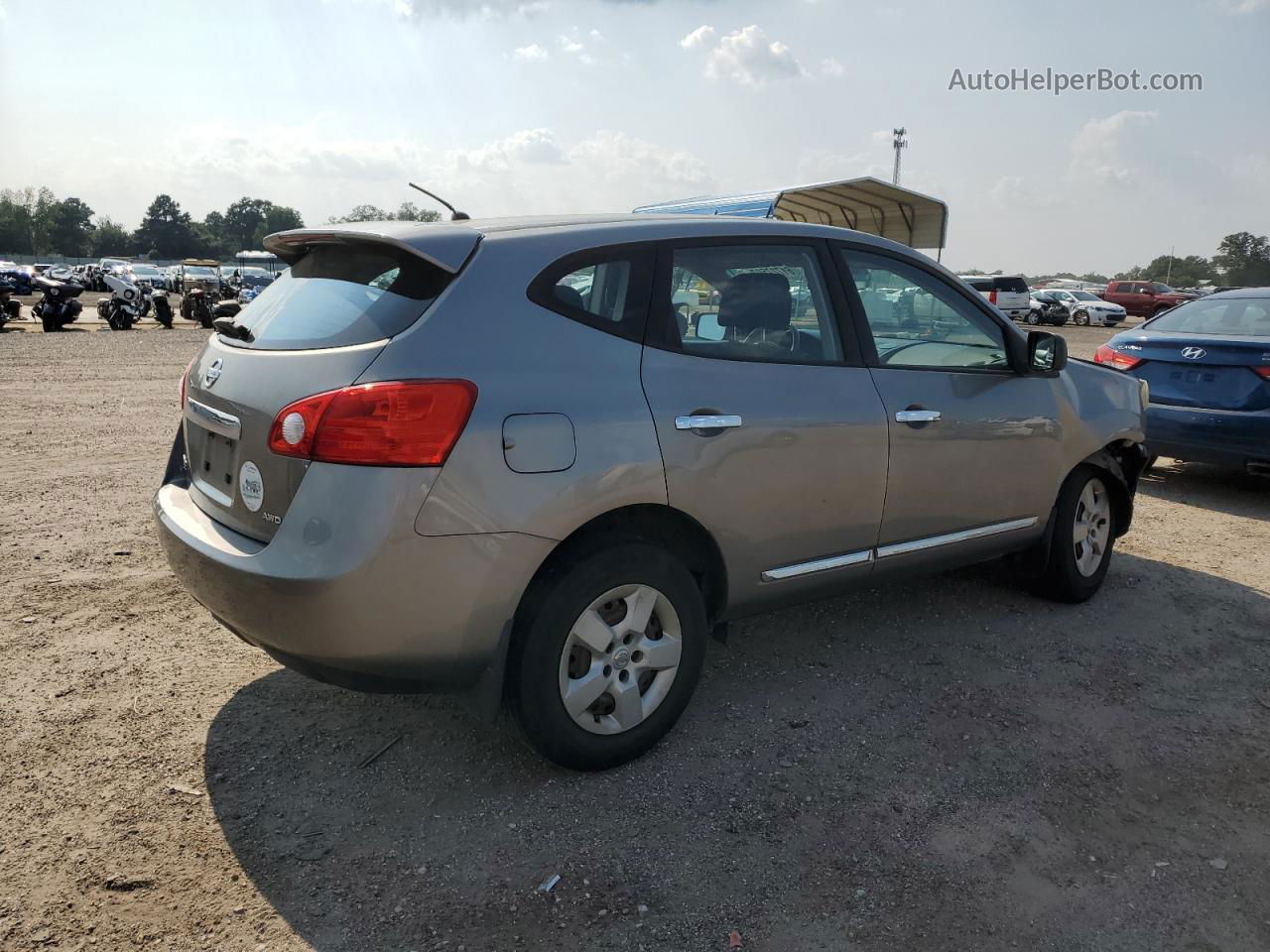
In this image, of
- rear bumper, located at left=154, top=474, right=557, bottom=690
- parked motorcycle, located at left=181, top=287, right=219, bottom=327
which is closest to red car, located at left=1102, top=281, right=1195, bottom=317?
parked motorcycle, located at left=181, top=287, right=219, bottom=327

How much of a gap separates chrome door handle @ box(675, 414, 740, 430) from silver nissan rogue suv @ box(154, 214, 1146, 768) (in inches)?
0.4

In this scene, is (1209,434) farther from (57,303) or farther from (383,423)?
(57,303)

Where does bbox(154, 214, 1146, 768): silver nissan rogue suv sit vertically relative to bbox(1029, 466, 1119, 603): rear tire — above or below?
above

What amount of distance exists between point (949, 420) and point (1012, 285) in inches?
1277

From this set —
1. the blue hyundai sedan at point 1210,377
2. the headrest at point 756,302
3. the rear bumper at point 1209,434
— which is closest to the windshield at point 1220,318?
the blue hyundai sedan at point 1210,377

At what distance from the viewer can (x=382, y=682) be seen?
2742mm

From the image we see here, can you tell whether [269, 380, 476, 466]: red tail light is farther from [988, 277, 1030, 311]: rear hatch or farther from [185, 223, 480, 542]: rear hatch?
[988, 277, 1030, 311]: rear hatch

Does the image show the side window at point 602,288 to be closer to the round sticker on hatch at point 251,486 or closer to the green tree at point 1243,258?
the round sticker on hatch at point 251,486

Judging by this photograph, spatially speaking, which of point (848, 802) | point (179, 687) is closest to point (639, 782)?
point (848, 802)

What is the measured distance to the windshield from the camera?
7.18 metres

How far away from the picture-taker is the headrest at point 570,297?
296cm

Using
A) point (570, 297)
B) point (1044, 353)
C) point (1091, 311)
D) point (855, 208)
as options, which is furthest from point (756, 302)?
point (1091, 311)

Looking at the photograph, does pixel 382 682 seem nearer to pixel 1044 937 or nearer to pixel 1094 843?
pixel 1044 937

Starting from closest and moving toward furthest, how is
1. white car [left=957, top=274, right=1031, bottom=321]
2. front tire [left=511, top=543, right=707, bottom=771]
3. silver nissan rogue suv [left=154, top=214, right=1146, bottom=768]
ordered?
silver nissan rogue suv [left=154, top=214, right=1146, bottom=768] → front tire [left=511, top=543, right=707, bottom=771] → white car [left=957, top=274, right=1031, bottom=321]
